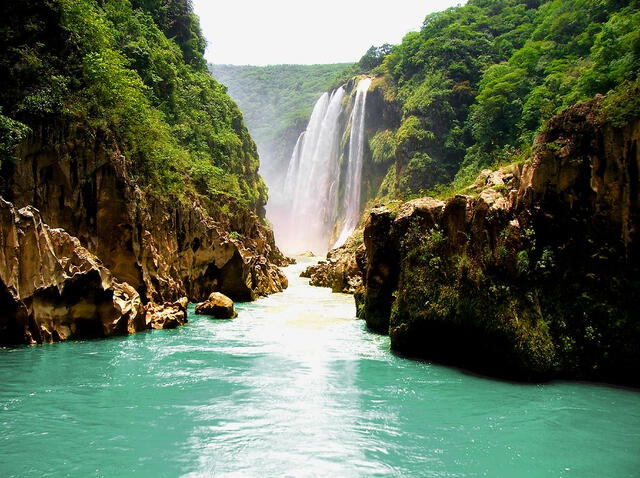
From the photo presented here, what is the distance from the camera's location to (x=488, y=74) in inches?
1543

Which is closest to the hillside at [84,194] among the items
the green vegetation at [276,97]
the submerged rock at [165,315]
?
the submerged rock at [165,315]

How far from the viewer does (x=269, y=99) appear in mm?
104625

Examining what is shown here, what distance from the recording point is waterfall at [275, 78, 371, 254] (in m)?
53.5

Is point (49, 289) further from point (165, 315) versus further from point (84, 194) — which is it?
point (84, 194)

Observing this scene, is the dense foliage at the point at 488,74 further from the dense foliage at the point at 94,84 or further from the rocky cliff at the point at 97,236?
the dense foliage at the point at 94,84

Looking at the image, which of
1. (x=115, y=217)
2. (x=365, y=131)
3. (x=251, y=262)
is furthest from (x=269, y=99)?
(x=115, y=217)

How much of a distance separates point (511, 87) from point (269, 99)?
7862 cm

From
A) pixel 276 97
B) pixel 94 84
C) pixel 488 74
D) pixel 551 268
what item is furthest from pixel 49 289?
pixel 276 97

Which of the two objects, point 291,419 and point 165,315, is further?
point 165,315

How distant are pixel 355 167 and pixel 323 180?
749 centimetres

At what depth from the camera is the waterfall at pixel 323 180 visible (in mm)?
53500

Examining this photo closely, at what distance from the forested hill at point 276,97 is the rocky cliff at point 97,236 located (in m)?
58.4

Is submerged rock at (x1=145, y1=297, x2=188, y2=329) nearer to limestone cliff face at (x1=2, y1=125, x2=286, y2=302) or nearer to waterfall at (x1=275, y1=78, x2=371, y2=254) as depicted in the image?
limestone cliff face at (x1=2, y1=125, x2=286, y2=302)

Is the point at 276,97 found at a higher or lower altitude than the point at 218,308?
higher
